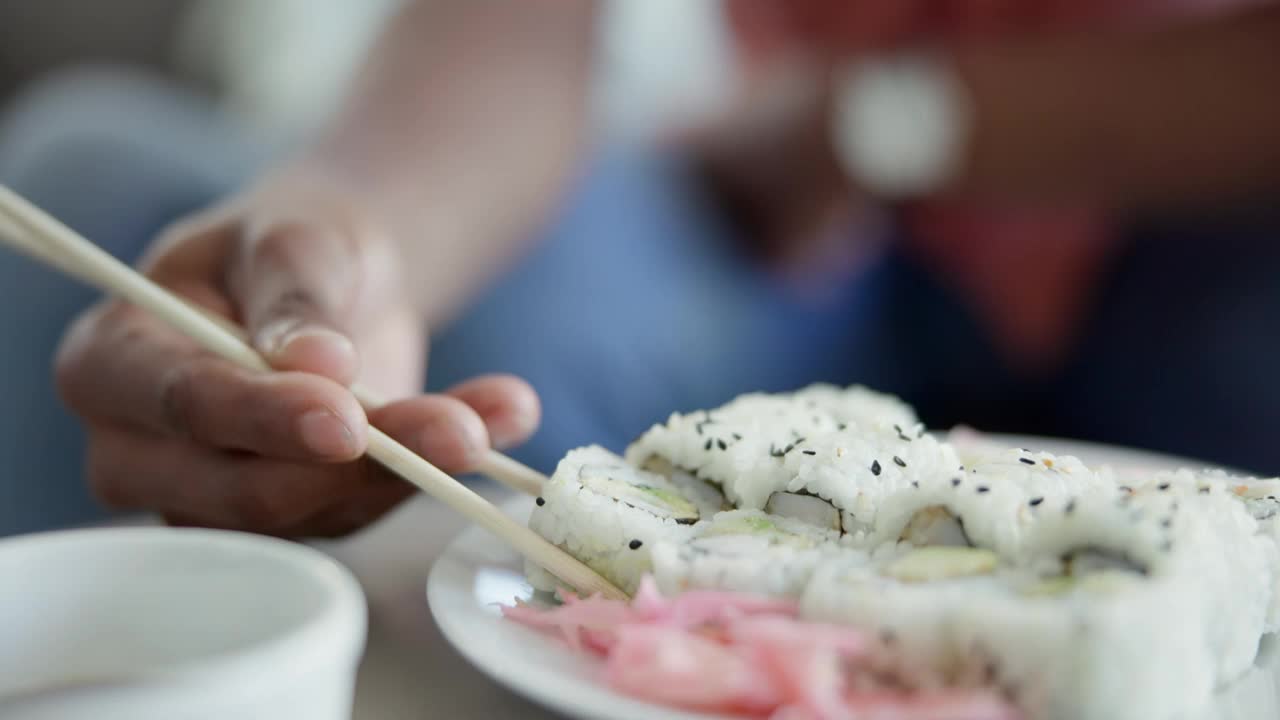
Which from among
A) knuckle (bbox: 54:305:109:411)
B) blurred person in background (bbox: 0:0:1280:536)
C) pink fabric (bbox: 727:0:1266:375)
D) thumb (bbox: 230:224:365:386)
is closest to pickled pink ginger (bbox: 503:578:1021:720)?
thumb (bbox: 230:224:365:386)

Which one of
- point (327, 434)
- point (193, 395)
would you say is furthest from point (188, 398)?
point (327, 434)

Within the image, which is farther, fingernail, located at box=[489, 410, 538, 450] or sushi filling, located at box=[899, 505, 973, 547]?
fingernail, located at box=[489, 410, 538, 450]

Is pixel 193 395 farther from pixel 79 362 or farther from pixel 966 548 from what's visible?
pixel 966 548

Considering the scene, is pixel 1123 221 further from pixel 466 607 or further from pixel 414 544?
pixel 466 607

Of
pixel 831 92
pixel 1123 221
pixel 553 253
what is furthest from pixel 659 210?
pixel 1123 221

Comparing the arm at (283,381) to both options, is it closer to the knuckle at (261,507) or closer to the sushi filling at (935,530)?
the knuckle at (261,507)

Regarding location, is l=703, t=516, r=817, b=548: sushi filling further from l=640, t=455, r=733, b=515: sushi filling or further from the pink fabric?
the pink fabric
